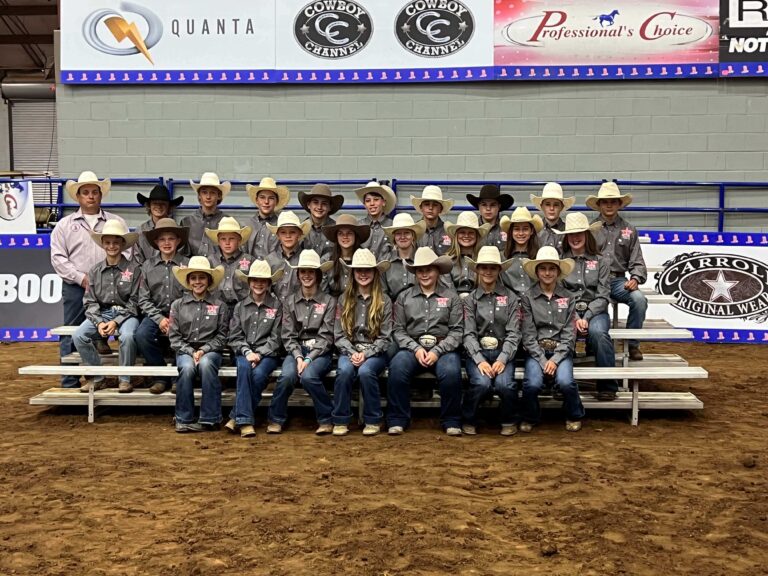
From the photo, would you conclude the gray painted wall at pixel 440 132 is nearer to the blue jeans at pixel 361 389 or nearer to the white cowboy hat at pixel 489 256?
the white cowboy hat at pixel 489 256

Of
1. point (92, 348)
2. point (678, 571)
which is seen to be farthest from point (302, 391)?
point (678, 571)

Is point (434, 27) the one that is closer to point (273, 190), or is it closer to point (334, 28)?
point (334, 28)

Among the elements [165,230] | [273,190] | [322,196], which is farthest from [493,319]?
[165,230]

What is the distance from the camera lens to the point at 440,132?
10977 mm

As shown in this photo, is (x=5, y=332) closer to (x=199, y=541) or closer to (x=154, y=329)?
(x=154, y=329)

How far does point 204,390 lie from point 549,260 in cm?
270

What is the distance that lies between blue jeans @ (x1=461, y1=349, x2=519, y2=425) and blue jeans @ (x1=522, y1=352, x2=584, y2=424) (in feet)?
0.29

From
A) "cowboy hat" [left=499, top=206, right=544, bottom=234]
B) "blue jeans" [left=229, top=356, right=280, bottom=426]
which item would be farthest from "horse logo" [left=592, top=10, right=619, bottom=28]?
"blue jeans" [left=229, top=356, right=280, bottom=426]

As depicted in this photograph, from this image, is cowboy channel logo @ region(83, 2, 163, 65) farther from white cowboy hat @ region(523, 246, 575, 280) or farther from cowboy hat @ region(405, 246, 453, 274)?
white cowboy hat @ region(523, 246, 575, 280)

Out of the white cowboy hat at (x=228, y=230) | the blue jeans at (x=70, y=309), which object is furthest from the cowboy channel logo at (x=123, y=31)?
the white cowboy hat at (x=228, y=230)

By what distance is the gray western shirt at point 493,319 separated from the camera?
21.6 ft

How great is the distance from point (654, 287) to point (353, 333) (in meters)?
4.94

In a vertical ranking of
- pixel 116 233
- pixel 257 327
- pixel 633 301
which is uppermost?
pixel 116 233

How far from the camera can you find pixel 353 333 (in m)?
6.74
